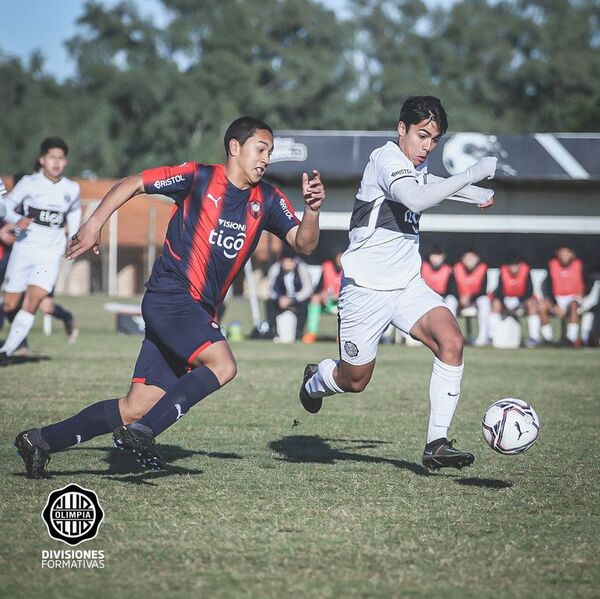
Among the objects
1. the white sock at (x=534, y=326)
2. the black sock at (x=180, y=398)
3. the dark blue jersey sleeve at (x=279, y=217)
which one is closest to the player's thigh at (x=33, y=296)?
the dark blue jersey sleeve at (x=279, y=217)

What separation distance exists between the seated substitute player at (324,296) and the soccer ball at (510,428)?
489 inches

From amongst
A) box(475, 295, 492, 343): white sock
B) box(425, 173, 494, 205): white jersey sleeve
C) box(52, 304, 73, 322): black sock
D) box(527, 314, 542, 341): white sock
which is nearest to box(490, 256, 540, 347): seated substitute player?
box(527, 314, 542, 341): white sock

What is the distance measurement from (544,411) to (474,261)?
9455 mm

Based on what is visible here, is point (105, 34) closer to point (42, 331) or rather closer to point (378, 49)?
point (378, 49)

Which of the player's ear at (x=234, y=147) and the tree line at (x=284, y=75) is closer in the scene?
the player's ear at (x=234, y=147)

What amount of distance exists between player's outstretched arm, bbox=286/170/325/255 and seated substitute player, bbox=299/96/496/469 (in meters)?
0.57

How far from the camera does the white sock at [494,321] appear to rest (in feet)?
60.7

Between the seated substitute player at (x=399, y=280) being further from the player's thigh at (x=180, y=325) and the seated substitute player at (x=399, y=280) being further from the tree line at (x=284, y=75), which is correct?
the tree line at (x=284, y=75)

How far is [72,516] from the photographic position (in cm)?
436

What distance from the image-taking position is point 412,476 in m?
5.82

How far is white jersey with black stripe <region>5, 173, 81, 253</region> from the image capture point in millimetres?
11141

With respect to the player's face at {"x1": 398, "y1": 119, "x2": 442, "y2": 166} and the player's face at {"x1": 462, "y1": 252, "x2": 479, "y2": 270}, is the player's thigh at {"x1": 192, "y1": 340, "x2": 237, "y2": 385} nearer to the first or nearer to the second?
the player's face at {"x1": 398, "y1": 119, "x2": 442, "y2": 166}

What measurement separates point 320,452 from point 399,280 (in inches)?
55.9

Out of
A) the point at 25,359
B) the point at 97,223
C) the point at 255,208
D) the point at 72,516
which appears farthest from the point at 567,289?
the point at 72,516
